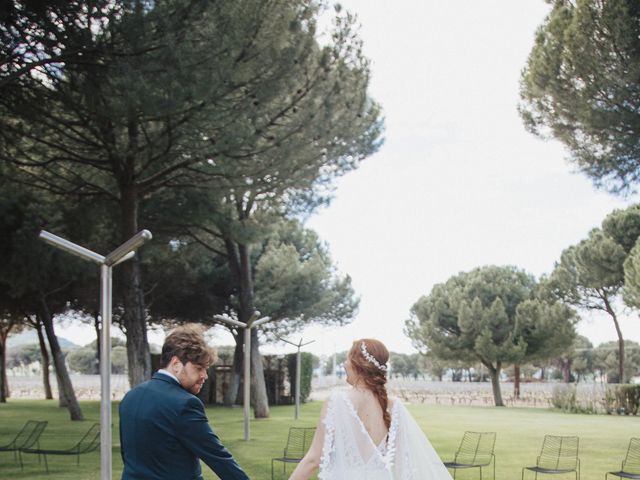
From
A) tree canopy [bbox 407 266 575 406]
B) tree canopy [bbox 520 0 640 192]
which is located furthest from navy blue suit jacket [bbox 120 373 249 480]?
tree canopy [bbox 407 266 575 406]

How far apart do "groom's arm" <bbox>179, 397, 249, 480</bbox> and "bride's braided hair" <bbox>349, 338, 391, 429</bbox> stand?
1.31 metres

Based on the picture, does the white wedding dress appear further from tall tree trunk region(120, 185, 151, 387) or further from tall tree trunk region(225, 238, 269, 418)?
tall tree trunk region(225, 238, 269, 418)

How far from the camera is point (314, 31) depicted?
19828 millimetres

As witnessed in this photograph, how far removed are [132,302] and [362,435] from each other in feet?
47.8

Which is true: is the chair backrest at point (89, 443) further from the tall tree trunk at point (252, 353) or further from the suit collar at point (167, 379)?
the suit collar at point (167, 379)

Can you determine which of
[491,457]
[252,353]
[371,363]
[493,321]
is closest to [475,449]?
[491,457]

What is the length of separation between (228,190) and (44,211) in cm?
437

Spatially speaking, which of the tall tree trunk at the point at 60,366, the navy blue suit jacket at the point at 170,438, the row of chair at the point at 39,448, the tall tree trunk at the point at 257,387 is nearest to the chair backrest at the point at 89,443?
the row of chair at the point at 39,448

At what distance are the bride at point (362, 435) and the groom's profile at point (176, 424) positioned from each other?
52.3 inches

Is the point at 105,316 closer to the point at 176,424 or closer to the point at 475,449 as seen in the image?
the point at 176,424

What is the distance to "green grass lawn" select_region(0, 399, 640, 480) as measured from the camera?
15.0 metres

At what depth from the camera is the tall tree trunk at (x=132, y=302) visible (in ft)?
61.0

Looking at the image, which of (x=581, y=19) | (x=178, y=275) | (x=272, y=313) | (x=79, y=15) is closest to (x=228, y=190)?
(x=79, y=15)

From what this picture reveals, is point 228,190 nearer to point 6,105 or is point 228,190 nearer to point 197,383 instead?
point 6,105
